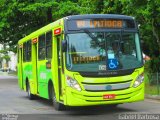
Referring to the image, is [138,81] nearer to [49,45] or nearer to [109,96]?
[109,96]

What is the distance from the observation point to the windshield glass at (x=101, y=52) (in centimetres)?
1370

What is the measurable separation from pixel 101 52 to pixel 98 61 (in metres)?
0.32

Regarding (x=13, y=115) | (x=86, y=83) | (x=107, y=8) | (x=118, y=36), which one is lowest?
(x=13, y=115)

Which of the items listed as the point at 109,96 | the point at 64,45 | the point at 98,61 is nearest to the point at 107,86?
the point at 109,96

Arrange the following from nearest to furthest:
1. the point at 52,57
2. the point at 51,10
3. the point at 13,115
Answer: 1. the point at 13,115
2. the point at 52,57
3. the point at 51,10

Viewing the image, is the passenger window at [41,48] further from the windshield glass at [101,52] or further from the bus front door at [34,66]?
the windshield glass at [101,52]

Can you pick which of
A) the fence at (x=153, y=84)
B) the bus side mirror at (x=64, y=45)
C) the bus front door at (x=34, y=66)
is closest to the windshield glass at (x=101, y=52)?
the bus side mirror at (x=64, y=45)

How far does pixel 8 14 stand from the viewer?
138 feet

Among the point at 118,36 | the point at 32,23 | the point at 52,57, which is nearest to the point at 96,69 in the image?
the point at 118,36

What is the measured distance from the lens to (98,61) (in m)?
13.7

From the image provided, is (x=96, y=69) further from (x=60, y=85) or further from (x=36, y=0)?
(x=36, y=0)

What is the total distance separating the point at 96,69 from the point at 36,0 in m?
28.9

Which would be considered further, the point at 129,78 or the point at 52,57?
the point at 52,57

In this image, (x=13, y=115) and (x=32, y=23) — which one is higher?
(x=32, y=23)
